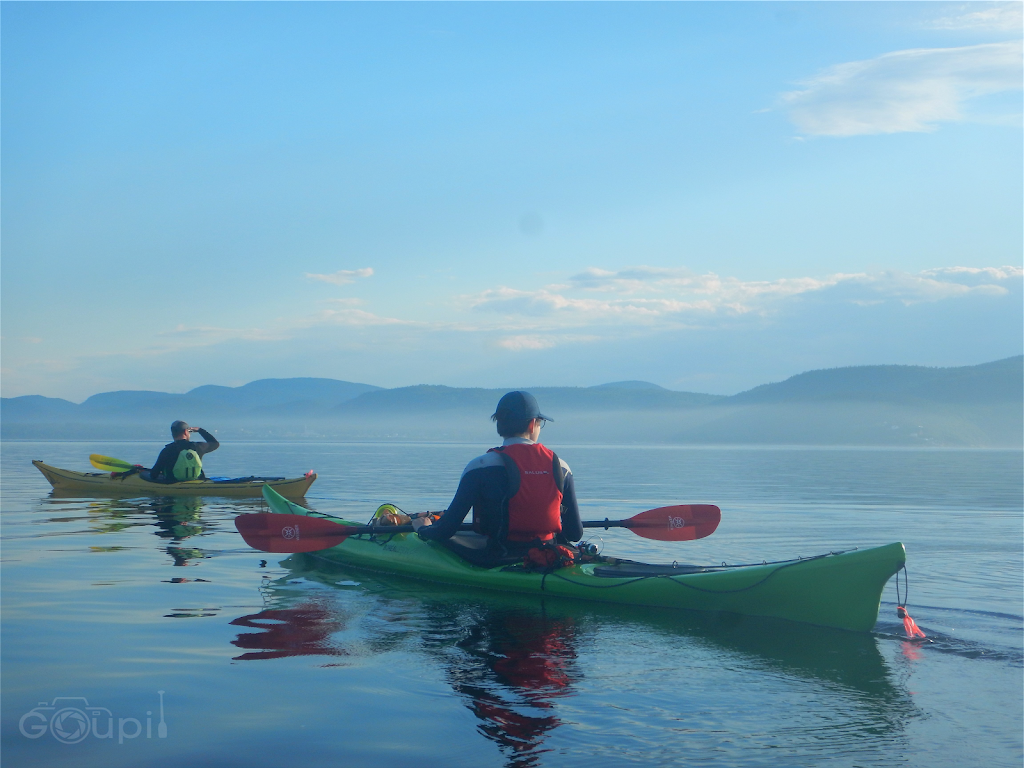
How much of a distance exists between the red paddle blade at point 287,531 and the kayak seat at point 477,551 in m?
1.58

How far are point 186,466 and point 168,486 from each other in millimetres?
709

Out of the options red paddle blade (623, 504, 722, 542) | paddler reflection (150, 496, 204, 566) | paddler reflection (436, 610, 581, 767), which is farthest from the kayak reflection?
paddler reflection (150, 496, 204, 566)

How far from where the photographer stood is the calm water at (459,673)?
4441 mm

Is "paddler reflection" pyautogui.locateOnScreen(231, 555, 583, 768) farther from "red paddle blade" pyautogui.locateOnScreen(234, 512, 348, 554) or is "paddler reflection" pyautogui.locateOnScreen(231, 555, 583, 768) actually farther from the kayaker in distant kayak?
the kayaker in distant kayak

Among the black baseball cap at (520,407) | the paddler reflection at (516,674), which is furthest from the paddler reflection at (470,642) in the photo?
the black baseball cap at (520,407)

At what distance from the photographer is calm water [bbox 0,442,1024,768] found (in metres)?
4.44

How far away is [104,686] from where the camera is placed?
5504 millimetres

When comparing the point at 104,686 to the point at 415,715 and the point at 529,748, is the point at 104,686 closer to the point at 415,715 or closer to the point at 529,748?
the point at 415,715

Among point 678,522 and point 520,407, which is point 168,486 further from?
point 520,407

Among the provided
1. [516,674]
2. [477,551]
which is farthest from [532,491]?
[516,674]

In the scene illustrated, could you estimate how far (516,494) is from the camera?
7969 mm

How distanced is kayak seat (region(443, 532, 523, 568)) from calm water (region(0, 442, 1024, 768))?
14.9 inches

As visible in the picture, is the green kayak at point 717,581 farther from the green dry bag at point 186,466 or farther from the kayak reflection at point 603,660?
the green dry bag at point 186,466

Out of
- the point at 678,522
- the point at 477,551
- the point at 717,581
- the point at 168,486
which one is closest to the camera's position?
the point at 717,581
